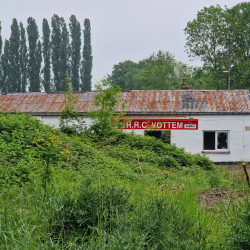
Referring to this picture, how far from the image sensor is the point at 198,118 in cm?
1767

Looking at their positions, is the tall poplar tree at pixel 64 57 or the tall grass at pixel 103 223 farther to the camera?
the tall poplar tree at pixel 64 57

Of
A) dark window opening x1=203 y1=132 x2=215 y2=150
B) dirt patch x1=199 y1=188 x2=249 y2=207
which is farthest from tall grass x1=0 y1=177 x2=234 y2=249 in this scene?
dark window opening x1=203 y1=132 x2=215 y2=150

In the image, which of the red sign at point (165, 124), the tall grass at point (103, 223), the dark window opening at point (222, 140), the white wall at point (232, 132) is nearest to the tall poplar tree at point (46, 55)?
the red sign at point (165, 124)

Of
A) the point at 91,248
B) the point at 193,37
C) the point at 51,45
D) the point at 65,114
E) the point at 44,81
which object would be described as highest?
the point at 51,45

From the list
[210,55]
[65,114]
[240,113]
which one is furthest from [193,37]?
[65,114]

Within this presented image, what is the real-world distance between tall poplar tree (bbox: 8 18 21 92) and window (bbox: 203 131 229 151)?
37.5m

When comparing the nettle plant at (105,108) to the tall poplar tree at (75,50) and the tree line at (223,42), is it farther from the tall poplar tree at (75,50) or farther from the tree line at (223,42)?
the tall poplar tree at (75,50)

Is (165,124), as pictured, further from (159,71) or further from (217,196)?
(159,71)

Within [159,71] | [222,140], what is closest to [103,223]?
[222,140]

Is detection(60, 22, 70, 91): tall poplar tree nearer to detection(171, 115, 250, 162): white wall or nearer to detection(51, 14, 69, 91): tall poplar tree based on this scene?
detection(51, 14, 69, 91): tall poplar tree

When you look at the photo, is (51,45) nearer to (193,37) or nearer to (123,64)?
(123,64)

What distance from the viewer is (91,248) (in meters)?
3.43

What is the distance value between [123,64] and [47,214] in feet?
204

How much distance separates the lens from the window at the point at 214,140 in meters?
17.9
